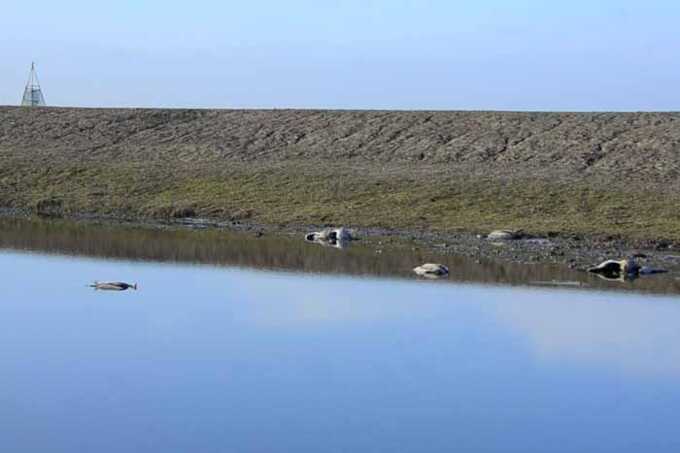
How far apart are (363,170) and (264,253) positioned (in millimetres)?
15002

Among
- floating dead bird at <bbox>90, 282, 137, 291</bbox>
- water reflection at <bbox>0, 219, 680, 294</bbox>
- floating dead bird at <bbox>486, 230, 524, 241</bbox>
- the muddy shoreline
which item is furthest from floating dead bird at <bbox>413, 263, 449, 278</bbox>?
floating dead bird at <bbox>90, 282, 137, 291</bbox>

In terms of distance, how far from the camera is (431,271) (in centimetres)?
2986

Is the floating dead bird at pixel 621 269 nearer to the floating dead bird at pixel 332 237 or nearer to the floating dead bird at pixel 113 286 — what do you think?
the floating dead bird at pixel 332 237

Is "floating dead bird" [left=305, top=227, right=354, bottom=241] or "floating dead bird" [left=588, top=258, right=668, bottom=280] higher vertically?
"floating dead bird" [left=305, top=227, right=354, bottom=241]

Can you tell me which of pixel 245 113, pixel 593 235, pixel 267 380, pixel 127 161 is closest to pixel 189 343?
pixel 267 380

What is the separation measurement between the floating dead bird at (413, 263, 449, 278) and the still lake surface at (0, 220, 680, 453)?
1.47 ft

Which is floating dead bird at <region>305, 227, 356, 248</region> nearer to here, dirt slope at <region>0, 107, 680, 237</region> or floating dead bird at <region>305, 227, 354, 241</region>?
floating dead bird at <region>305, 227, 354, 241</region>

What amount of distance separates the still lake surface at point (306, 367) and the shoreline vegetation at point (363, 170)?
8.36 m

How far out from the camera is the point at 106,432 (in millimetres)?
15367

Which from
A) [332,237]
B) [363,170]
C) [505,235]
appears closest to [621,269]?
[505,235]

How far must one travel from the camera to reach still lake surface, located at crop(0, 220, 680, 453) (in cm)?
1558

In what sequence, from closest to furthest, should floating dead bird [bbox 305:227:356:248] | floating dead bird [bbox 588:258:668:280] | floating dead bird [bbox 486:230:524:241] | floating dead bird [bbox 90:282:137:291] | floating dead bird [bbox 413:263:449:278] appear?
floating dead bird [bbox 90:282:137:291]
floating dead bird [bbox 413:263:449:278]
floating dead bird [bbox 588:258:668:280]
floating dead bird [bbox 486:230:524:241]
floating dead bird [bbox 305:227:356:248]

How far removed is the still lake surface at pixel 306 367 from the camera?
51.1 feet

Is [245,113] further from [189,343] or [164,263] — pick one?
[189,343]
